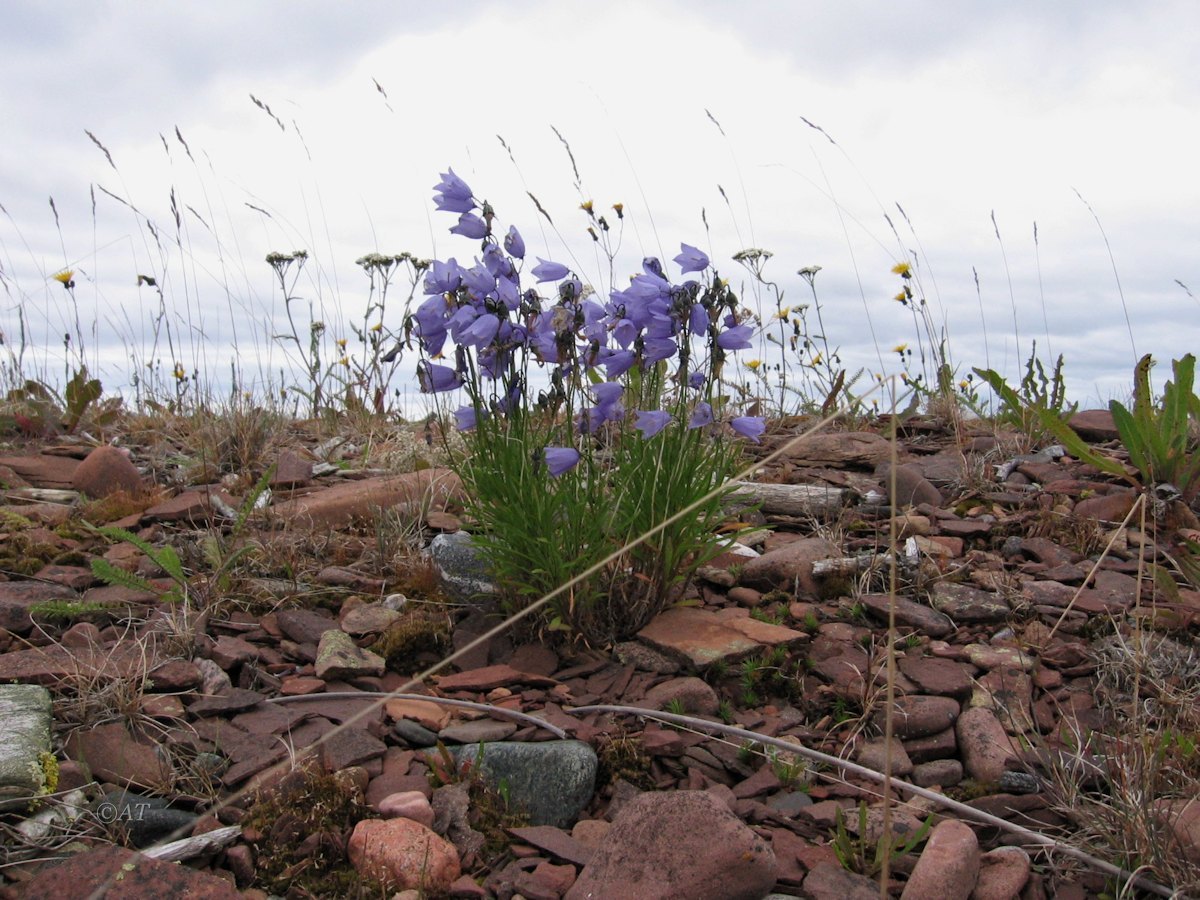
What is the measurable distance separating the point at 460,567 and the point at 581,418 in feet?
2.94

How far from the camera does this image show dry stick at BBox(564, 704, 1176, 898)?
229 centimetres

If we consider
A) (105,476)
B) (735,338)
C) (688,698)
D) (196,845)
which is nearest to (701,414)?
(735,338)

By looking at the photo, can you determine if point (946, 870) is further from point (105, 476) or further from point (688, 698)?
point (105, 476)

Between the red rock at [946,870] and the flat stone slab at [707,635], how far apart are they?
995 mm

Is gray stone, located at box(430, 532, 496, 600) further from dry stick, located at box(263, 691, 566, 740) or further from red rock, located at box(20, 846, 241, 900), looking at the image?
red rock, located at box(20, 846, 241, 900)

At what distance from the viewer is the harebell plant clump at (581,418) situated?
310cm

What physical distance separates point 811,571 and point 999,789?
126cm

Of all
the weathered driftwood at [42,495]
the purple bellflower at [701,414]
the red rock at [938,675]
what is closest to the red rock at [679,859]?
the red rock at [938,675]

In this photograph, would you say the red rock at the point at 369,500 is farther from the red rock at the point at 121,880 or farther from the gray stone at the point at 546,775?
the red rock at the point at 121,880

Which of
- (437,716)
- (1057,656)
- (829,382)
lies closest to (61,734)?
(437,716)

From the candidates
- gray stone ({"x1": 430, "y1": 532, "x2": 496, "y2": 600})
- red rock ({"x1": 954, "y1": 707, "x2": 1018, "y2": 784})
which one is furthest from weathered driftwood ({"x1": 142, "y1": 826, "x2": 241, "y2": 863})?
red rock ({"x1": 954, "y1": 707, "x2": 1018, "y2": 784})

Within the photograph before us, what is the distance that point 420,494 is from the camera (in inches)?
184

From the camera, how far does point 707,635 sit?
133 inches

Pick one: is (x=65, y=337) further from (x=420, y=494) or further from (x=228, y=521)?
(x=420, y=494)
